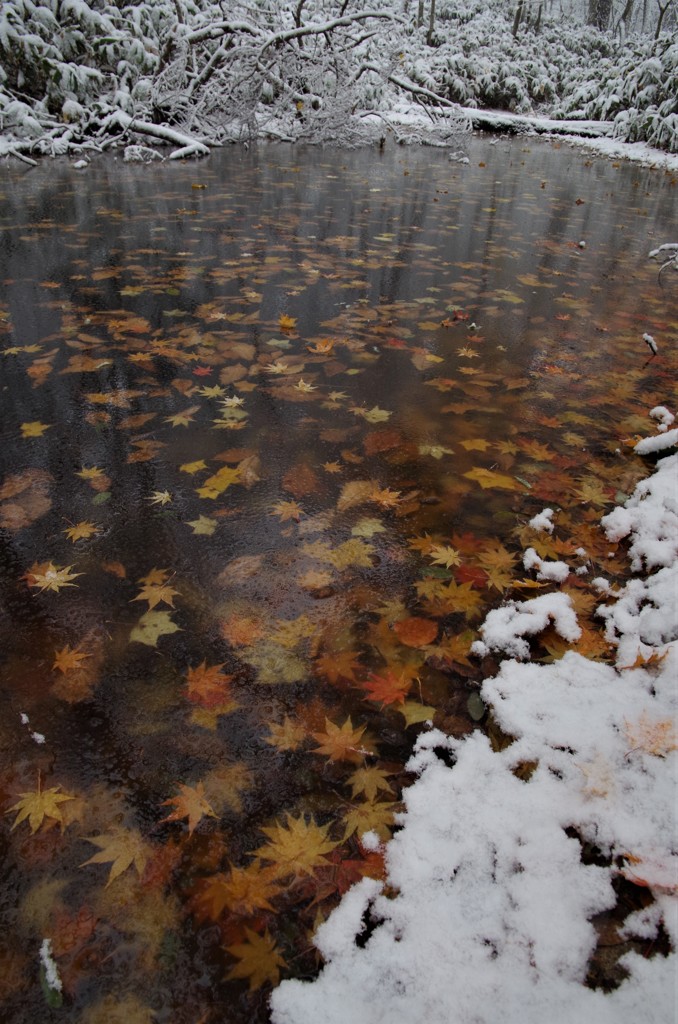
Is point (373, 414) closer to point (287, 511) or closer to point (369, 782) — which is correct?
point (287, 511)

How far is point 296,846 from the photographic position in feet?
4.02

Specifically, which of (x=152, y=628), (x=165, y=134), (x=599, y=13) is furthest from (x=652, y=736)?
(x=599, y=13)

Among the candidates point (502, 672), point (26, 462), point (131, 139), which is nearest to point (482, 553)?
point (502, 672)

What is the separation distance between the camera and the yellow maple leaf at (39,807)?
1.25 metres

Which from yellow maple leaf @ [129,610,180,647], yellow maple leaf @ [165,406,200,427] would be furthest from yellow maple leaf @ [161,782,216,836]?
yellow maple leaf @ [165,406,200,427]

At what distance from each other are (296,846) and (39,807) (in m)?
0.60

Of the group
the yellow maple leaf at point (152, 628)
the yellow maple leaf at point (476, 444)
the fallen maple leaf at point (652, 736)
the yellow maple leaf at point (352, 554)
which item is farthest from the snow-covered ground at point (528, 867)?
the yellow maple leaf at point (476, 444)

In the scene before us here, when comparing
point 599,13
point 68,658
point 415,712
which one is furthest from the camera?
point 599,13

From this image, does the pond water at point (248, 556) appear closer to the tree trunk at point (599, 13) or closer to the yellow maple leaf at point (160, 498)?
the yellow maple leaf at point (160, 498)

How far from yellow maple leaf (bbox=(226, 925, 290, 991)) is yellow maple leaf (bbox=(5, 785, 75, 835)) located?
1.63ft

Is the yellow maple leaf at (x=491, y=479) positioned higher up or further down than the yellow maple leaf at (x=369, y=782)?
higher up

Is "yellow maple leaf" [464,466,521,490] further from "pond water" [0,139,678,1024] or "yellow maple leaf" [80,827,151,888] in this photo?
"yellow maple leaf" [80,827,151,888]

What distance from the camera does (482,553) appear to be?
2.02 meters

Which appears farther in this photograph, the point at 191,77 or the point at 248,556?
the point at 191,77
